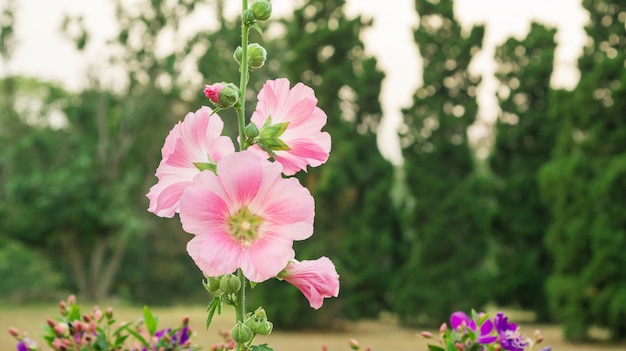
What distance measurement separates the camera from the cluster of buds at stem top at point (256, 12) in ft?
5.11

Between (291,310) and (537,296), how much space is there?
17.5 feet

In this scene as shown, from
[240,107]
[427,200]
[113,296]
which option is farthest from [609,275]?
[113,296]

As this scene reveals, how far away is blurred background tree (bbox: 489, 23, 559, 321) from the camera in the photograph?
1742 cm

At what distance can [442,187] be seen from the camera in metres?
16.3

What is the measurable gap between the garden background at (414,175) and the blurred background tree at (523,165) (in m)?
0.03

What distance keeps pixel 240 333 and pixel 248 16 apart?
564 millimetres

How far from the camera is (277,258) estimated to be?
1.44 m

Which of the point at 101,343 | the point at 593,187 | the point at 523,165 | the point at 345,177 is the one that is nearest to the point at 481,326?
the point at 101,343

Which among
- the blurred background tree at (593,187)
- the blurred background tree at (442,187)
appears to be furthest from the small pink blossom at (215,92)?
the blurred background tree at (442,187)

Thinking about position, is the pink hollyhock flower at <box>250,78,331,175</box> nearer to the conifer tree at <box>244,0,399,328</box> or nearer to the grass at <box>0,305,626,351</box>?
the grass at <box>0,305,626,351</box>

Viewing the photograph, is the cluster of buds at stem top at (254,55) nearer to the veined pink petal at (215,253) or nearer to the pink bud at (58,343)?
the veined pink petal at (215,253)

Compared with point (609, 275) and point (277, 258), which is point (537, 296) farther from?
point (277, 258)

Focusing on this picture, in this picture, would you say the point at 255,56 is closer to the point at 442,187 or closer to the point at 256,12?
the point at 256,12

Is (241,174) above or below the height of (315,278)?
above
